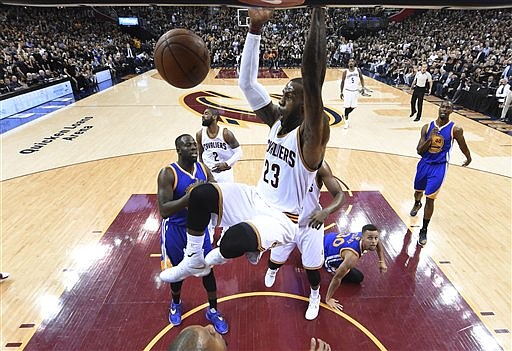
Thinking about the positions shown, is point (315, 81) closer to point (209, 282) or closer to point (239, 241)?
point (239, 241)

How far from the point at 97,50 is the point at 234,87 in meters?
9.03

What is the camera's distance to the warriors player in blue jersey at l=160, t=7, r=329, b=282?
248cm

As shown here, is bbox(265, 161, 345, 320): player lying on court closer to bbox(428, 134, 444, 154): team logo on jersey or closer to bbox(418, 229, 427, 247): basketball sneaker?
bbox(418, 229, 427, 247): basketball sneaker

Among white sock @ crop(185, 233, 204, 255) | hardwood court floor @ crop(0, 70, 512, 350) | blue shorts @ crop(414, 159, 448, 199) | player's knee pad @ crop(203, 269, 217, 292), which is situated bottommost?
hardwood court floor @ crop(0, 70, 512, 350)

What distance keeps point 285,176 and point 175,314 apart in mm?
1775

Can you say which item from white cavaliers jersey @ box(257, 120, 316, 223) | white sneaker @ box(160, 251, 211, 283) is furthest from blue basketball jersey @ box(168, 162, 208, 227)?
white cavaliers jersey @ box(257, 120, 316, 223)

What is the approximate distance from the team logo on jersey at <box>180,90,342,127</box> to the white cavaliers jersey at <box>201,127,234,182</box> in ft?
18.4

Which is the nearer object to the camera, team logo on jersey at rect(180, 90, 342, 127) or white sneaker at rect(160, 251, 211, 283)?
white sneaker at rect(160, 251, 211, 283)

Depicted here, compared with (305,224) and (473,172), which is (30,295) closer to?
(305,224)

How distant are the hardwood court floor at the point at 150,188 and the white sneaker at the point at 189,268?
3.18 ft

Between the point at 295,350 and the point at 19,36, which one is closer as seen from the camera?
the point at 295,350

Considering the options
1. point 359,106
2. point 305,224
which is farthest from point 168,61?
point 359,106

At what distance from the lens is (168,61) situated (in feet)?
9.37

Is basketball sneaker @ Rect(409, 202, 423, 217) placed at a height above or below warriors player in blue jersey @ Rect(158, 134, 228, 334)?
below
